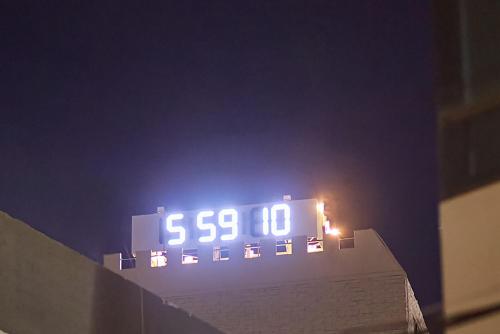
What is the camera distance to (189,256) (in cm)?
1781

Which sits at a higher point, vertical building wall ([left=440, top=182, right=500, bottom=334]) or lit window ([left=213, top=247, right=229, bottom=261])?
lit window ([left=213, top=247, right=229, bottom=261])

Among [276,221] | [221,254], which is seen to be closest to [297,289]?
[276,221]

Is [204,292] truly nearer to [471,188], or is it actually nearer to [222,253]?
[222,253]

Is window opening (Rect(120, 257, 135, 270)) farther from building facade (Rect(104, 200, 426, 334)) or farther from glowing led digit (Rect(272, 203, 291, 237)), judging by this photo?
glowing led digit (Rect(272, 203, 291, 237))

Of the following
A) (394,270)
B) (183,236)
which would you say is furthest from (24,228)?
(183,236)

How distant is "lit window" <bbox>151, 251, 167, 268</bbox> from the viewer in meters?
17.6

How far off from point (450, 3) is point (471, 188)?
75 centimetres

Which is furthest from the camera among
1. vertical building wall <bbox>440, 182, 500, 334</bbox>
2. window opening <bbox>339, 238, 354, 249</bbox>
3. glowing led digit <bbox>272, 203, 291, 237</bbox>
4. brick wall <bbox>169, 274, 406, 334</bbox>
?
glowing led digit <bbox>272, 203, 291, 237</bbox>

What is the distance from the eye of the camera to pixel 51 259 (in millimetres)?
5781

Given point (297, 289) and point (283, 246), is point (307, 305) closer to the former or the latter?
point (297, 289)

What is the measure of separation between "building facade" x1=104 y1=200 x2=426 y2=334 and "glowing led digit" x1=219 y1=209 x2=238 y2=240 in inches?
10.2

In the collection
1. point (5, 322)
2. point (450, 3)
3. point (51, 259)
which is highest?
point (450, 3)

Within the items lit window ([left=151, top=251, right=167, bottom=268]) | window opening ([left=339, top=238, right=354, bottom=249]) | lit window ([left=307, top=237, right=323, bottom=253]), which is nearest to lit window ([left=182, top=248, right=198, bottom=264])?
lit window ([left=151, top=251, right=167, bottom=268])

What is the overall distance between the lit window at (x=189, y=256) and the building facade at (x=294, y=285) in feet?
0.41
